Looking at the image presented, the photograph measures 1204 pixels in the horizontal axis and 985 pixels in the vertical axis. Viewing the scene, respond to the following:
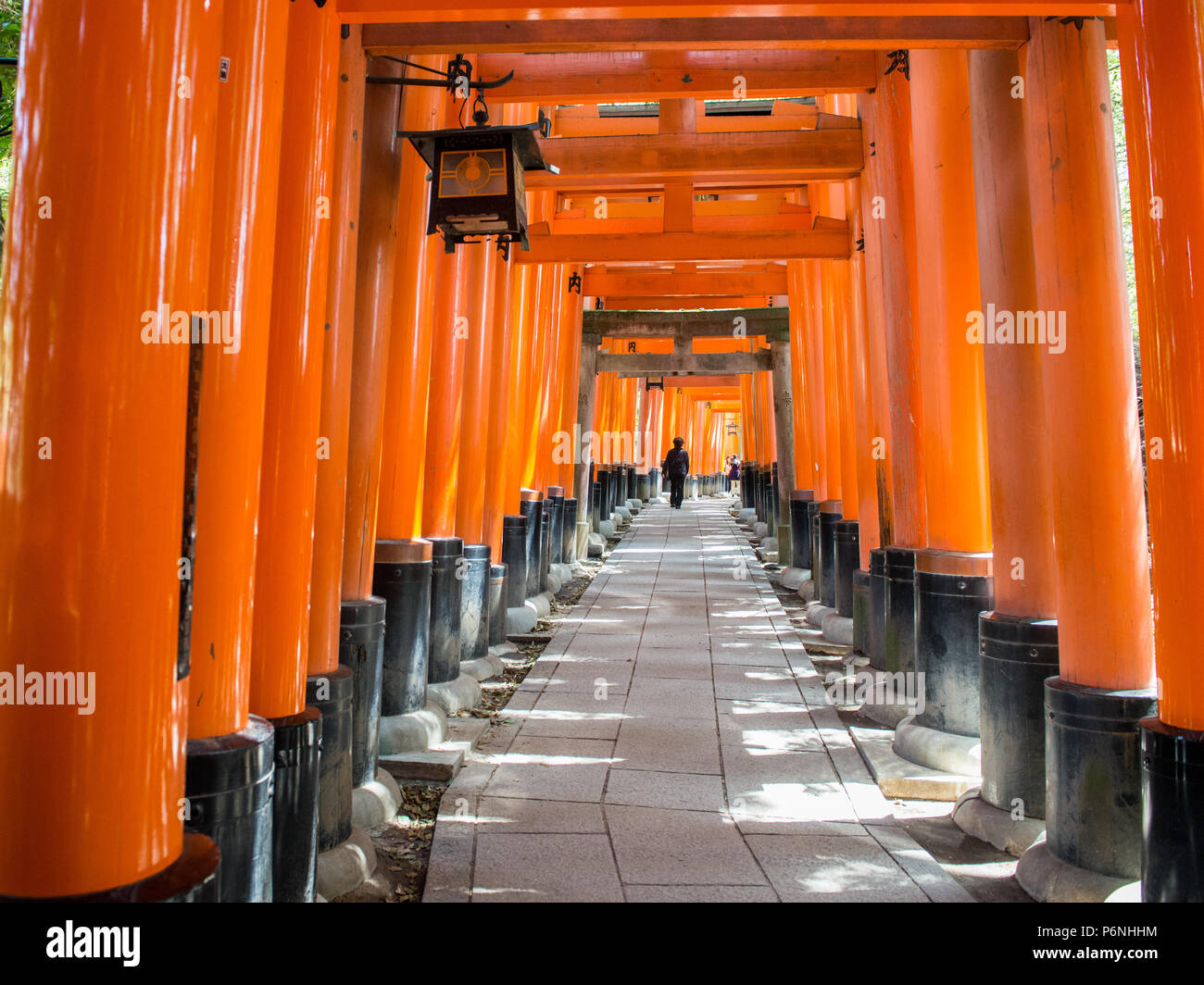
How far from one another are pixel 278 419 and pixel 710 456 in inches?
1822

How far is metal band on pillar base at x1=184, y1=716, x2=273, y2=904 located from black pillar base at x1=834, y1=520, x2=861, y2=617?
6.06 metres

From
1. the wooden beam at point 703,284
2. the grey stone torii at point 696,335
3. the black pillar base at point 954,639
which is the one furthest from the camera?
the grey stone torii at point 696,335

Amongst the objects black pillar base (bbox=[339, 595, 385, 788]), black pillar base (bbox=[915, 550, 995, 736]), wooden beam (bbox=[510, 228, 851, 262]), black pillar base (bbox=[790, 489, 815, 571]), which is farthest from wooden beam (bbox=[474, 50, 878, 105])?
black pillar base (bbox=[790, 489, 815, 571])

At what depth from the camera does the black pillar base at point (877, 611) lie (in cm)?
575

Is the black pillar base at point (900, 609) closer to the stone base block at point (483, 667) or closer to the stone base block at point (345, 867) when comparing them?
the stone base block at point (483, 667)

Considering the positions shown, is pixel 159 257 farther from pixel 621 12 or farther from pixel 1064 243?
pixel 1064 243

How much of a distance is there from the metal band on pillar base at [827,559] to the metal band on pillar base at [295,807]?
247 inches

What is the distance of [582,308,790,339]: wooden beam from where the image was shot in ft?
46.5

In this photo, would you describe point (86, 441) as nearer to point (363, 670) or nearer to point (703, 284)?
point (363, 670)

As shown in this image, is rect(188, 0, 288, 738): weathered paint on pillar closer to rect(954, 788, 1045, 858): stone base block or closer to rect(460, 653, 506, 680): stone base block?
rect(954, 788, 1045, 858): stone base block

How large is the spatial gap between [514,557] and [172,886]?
6392 millimetres

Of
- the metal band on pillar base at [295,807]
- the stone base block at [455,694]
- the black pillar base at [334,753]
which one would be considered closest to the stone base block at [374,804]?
the black pillar base at [334,753]

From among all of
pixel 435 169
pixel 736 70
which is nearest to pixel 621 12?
pixel 435 169

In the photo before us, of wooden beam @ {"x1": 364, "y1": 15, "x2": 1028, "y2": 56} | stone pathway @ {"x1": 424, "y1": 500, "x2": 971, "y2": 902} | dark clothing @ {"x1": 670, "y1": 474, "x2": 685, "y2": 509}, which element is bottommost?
stone pathway @ {"x1": 424, "y1": 500, "x2": 971, "y2": 902}
